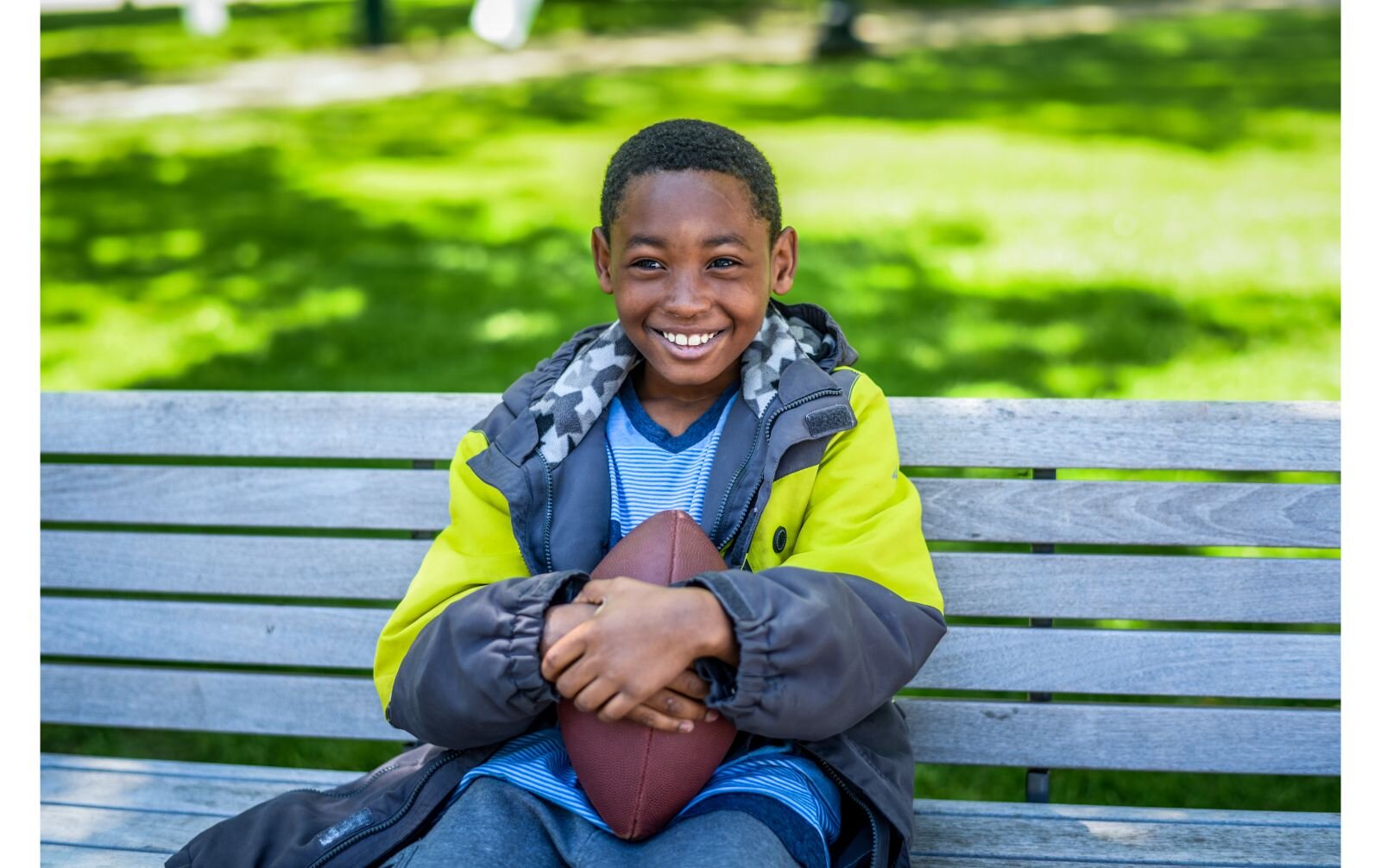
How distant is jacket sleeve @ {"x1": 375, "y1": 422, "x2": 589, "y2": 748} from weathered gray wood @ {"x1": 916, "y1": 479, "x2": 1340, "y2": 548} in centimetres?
93

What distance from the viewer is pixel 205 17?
17250 mm

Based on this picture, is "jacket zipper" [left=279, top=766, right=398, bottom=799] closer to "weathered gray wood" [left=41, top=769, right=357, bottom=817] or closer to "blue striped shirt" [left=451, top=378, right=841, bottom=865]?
"blue striped shirt" [left=451, top=378, right=841, bottom=865]

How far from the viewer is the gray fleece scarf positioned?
2.51 meters

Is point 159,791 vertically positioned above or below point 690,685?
below

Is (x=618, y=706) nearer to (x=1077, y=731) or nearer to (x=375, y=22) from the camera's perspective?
(x=1077, y=731)

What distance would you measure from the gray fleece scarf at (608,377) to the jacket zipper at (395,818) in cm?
54

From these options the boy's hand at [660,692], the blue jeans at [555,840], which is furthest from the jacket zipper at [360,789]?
the boy's hand at [660,692]

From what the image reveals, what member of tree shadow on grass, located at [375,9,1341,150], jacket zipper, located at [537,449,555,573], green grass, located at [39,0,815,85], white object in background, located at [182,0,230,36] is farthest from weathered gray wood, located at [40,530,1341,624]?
white object in background, located at [182,0,230,36]

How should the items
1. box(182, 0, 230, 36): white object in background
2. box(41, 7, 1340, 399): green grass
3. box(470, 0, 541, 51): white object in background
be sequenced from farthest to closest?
box(182, 0, 230, 36): white object in background, box(470, 0, 541, 51): white object in background, box(41, 7, 1340, 399): green grass

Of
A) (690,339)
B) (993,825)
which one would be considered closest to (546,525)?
(690,339)

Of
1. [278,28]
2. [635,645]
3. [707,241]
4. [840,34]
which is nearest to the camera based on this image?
[635,645]

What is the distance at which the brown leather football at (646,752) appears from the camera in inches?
83.4

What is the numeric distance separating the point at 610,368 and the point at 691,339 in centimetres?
21

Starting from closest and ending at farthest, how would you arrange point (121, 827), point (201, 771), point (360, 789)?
point (360, 789) < point (121, 827) < point (201, 771)
